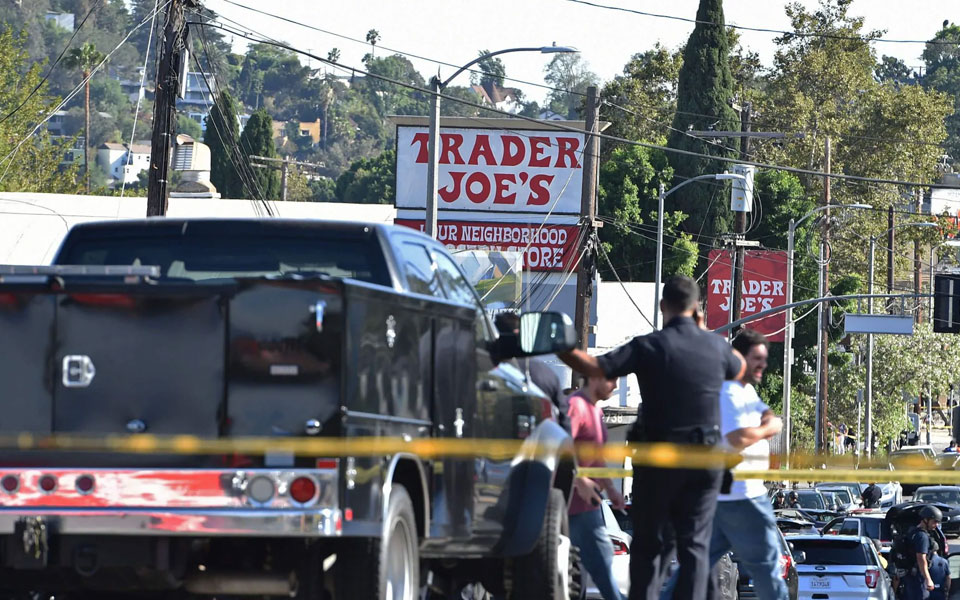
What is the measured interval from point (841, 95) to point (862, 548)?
199 feet

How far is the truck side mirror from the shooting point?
7.90 meters

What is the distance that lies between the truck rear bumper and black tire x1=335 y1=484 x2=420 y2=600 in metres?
0.31

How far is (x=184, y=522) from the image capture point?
20.7 feet

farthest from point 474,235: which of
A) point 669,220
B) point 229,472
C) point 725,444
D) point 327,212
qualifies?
point 229,472

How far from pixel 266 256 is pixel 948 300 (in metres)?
29.6

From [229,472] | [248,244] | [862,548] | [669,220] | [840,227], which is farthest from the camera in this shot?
[840,227]

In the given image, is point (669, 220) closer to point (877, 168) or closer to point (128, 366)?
point (877, 168)

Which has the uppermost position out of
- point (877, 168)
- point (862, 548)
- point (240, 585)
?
point (877, 168)

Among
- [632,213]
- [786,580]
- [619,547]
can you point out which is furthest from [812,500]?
[619,547]

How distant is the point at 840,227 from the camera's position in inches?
2990

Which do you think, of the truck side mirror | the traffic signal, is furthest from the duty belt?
the traffic signal

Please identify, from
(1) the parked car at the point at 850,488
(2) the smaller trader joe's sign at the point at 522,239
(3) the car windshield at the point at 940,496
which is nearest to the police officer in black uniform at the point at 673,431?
(3) the car windshield at the point at 940,496

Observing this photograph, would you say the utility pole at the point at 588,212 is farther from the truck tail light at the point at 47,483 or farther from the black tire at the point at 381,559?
the truck tail light at the point at 47,483

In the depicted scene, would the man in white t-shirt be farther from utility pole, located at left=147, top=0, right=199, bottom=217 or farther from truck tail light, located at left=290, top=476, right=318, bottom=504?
utility pole, located at left=147, top=0, right=199, bottom=217
